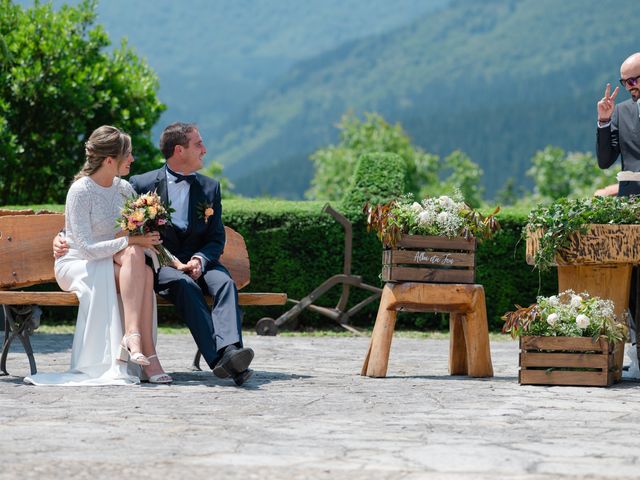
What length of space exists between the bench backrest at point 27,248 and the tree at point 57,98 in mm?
6513

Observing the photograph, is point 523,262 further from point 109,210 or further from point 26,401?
point 26,401

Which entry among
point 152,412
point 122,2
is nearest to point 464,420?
point 152,412

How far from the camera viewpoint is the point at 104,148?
7.61m

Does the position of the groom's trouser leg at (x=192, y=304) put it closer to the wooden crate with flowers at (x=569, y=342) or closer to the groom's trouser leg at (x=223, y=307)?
the groom's trouser leg at (x=223, y=307)

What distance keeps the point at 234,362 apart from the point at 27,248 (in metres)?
1.77

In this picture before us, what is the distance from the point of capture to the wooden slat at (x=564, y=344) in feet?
24.1

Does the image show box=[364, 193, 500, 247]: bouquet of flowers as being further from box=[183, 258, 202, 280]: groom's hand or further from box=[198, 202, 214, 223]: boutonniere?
box=[183, 258, 202, 280]: groom's hand

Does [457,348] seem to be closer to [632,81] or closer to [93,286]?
[632,81]

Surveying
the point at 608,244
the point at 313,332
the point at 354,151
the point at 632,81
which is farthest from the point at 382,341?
the point at 354,151

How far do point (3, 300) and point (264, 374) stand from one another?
1754 mm

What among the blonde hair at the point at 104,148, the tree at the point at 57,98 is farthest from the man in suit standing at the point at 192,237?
the tree at the point at 57,98

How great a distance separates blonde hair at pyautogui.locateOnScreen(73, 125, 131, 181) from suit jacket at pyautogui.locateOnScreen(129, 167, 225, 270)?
1.03 feet

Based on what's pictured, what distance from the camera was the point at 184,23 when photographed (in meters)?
162

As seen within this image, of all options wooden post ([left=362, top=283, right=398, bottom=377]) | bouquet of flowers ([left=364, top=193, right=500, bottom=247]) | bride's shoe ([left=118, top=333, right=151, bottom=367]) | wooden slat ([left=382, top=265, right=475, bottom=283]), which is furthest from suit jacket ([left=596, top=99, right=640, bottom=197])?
bride's shoe ([left=118, top=333, right=151, bottom=367])
